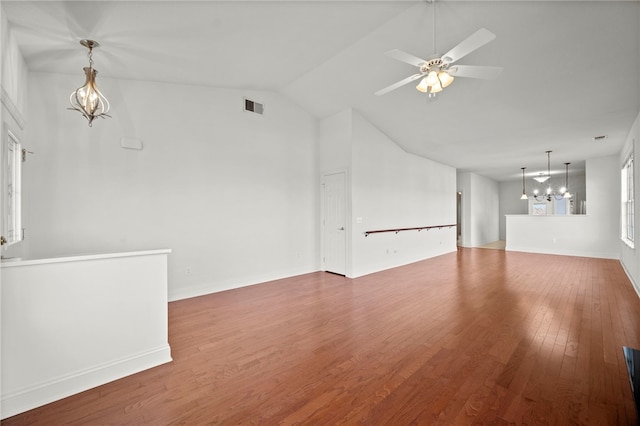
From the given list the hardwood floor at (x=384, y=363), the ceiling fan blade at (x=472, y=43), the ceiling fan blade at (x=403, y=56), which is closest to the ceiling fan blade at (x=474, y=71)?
the ceiling fan blade at (x=472, y=43)

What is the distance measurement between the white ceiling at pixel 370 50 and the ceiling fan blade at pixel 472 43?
99 centimetres

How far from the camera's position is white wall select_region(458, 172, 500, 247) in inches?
401

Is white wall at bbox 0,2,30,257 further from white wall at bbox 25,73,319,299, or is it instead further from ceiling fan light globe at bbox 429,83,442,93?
ceiling fan light globe at bbox 429,83,442,93

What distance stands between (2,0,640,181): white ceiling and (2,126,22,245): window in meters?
1.03

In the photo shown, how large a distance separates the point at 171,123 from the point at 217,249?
2.13 meters

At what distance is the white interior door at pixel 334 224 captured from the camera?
5.49m

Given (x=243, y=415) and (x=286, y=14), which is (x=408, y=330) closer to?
(x=243, y=415)

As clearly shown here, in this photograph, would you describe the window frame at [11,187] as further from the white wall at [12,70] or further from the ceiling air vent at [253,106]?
the ceiling air vent at [253,106]

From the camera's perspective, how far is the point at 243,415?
1747mm

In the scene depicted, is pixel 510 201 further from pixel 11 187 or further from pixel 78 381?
pixel 11 187

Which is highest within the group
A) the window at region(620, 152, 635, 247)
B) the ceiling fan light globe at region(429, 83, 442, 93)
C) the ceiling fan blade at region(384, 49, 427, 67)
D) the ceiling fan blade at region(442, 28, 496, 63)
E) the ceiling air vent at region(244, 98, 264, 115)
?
the ceiling air vent at region(244, 98, 264, 115)

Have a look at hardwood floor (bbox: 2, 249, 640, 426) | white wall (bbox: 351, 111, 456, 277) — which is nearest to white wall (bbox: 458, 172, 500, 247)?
white wall (bbox: 351, 111, 456, 277)

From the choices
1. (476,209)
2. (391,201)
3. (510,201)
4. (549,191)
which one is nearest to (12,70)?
(391,201)

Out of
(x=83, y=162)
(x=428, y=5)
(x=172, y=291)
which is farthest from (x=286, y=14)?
(x=172, y=291)
